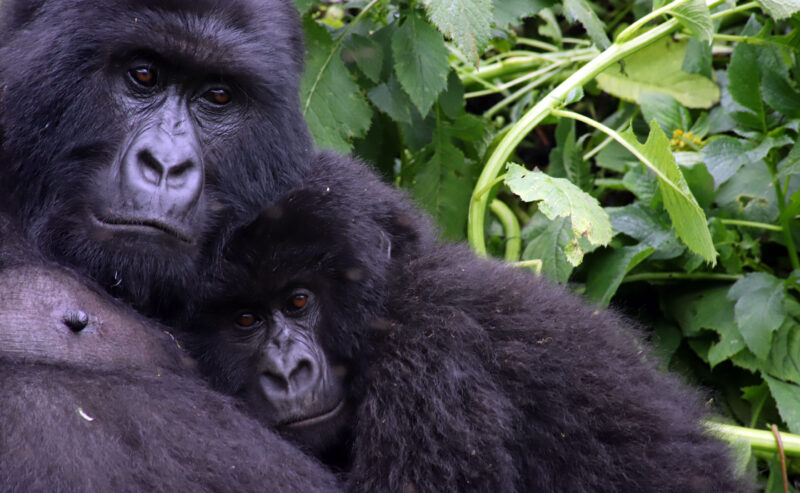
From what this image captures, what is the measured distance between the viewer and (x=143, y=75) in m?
2.81

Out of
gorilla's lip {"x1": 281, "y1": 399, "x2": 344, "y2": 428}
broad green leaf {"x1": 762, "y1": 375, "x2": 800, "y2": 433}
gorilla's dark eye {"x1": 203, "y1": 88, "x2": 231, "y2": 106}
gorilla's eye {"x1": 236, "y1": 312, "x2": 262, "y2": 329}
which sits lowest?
broad green leaf {"x1": 762, "y1": 375, "x2": 800, "y2": 433}

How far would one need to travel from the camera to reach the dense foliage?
11.5ft

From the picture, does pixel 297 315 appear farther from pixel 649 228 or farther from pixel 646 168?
pixel 646 168

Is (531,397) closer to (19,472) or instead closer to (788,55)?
(19,472)

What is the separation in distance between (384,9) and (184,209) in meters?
1.94

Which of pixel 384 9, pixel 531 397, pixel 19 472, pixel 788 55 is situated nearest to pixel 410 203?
pixel 531 397

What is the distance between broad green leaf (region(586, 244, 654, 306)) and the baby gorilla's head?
1182 mm

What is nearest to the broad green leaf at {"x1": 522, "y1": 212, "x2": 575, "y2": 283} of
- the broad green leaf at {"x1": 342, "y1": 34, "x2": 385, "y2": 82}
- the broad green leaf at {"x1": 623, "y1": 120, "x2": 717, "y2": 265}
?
the broad green leaf at {"x1": 623, "y1": 120, "x2": 717, "y2": 265}

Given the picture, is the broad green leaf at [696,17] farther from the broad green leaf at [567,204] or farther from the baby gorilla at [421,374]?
the baby gorilla at [421,374]

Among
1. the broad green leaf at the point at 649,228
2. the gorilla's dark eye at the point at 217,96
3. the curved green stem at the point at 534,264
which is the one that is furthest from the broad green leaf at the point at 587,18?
the gorilla's dark eye at the point at 217,96

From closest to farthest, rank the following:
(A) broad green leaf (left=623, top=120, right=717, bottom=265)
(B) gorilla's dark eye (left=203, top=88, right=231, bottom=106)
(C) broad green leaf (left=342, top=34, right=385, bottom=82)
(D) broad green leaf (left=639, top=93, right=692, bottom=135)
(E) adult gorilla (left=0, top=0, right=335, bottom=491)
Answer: (E) adult gorilla (left=0, top=0, right=335, bottom=491) → (B) gorilla's dark eye (left=203, top=88, right=231, bottom=106) → (A) broad green leaf (left=623, top=120, right=717, bottom=265) → (C) broad green leaf (left=342, top=34, right=385, bottom=82) → (D) broad green leaf (left=639, top=93, right=692, bottom=135)

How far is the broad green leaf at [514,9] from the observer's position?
12.5 ft

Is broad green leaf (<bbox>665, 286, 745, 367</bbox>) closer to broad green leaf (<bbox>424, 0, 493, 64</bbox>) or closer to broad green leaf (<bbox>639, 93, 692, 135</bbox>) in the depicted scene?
broad green leaf (<bbox>639, 93, 692, 135</bbox>)

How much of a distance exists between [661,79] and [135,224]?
9.62ft
